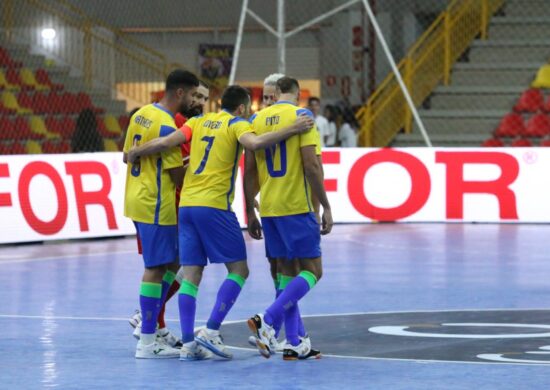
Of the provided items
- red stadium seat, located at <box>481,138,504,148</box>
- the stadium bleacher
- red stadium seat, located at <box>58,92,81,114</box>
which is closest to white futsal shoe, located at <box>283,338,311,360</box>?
the stadium bleacher

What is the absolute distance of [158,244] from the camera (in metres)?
8.88

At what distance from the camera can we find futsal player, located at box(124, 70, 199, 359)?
8.88 metres

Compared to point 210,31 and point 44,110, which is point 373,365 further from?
point 210,31

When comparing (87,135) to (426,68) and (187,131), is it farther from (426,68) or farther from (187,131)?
(187,131)

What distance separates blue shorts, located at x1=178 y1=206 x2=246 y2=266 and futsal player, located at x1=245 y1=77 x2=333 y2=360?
253 mm

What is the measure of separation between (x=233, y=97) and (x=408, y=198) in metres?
12.0

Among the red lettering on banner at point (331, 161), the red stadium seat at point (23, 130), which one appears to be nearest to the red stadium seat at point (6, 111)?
the red stadium seat at point (23, 130)

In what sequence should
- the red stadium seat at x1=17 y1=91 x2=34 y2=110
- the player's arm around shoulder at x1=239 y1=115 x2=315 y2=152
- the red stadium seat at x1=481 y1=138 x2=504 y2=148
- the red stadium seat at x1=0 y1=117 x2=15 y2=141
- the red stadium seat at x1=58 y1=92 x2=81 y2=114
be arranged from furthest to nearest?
the red stadium seat at x1=481 y1=138 x2=504 y2=148, the red stadium seat at x1=58 y1=92 x2=81 y2=114, the red stadium seat at x1=17 y1=91 x2=34 y2=110, the red stadium seat at x1=0 y1=117 x2=15 y2=141, the player's arm around shoulder at x1=239 y1=115 x2=315 y2=152

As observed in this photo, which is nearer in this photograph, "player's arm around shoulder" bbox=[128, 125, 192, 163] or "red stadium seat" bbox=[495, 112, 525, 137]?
"player's arm around shoulder" bbox=[128, 125, 192, 163]

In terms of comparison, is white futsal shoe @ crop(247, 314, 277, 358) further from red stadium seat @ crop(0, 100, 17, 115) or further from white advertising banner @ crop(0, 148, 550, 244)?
red stadium seat @ crop(0, 100, 17, 115)

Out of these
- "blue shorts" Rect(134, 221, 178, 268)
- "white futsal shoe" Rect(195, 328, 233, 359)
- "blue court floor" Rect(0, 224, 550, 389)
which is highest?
"blue shorts" Rect(134, 221, 178, 268)

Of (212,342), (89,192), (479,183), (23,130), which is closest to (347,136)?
(479,183)

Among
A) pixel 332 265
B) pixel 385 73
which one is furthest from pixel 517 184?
pixel 385 73

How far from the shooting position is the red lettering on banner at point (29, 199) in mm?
17953
